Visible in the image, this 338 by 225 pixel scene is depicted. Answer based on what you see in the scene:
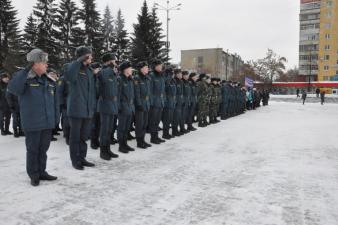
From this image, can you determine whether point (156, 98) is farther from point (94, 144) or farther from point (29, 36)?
point (29, 36)

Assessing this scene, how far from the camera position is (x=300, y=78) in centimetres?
9856

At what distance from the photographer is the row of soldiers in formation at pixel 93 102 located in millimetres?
5133

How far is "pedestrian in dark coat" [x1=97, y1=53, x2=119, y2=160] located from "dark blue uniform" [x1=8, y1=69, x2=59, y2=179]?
1896 millimetres

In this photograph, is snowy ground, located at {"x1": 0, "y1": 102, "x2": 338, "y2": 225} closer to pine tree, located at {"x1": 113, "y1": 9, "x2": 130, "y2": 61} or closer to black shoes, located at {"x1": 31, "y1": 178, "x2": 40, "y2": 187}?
black shoes, located at {"x1": 31, "y1": 178, "x2": 40, "y2": 187}

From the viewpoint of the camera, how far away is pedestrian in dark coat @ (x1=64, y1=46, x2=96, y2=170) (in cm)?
601

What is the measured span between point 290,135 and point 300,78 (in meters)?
93.3

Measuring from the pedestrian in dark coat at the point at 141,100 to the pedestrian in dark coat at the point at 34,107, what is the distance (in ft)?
10.8

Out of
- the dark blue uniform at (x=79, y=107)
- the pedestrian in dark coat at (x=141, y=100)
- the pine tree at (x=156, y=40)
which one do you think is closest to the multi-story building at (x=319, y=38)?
the pine tree at (x=156, y=40)

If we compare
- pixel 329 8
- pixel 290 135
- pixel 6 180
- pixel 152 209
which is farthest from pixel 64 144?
pixel 329 8

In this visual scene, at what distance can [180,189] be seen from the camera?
5059 millimetres

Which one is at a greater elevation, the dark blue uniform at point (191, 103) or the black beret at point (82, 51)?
the black beret at point (82, 51)

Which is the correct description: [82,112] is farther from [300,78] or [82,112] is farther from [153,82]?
[300,78]

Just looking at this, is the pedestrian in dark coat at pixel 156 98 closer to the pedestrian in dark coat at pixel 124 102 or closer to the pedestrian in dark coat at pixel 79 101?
the pedestrian in dark coat at pixel 124 102

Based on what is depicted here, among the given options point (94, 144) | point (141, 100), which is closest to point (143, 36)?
point (141, 100)
